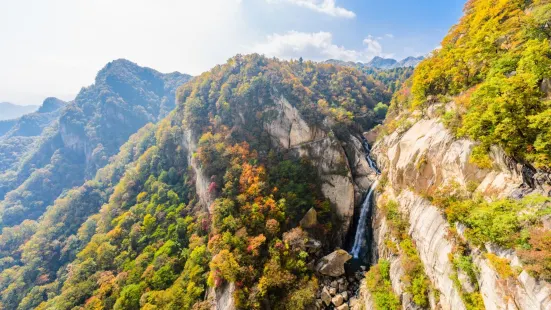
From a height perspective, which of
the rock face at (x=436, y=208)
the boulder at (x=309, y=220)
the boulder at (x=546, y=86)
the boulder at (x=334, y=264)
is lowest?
the boulder at (x=334, y=264)

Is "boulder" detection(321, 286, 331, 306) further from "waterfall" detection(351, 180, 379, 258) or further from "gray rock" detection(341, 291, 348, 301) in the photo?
"waterfall" detection(351, 180, 379, 258)

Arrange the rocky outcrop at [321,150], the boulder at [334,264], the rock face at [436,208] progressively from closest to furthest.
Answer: the rock face at [436,208], the boulder at [334,264], the rocky outcrop at [321,150]

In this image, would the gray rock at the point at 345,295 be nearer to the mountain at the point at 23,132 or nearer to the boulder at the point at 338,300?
the boulder at the point at 338,300

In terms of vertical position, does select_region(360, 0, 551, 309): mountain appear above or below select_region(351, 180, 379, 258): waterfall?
above

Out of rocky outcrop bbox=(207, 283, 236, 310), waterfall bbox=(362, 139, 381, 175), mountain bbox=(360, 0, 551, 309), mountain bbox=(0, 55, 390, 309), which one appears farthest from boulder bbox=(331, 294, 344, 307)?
waterfall bbox=(362, 139, 381, 175)

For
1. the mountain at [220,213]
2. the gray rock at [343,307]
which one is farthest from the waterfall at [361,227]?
the gray rock at [343,307]

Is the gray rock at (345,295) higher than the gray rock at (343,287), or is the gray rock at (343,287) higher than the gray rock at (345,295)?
the gray rock at (343,287)

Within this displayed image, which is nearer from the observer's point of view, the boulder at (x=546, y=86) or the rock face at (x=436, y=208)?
the rock face at (x=436, y=208)

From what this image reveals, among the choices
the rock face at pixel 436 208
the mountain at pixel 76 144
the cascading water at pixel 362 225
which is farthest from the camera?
the mountain at pixel 76 144
